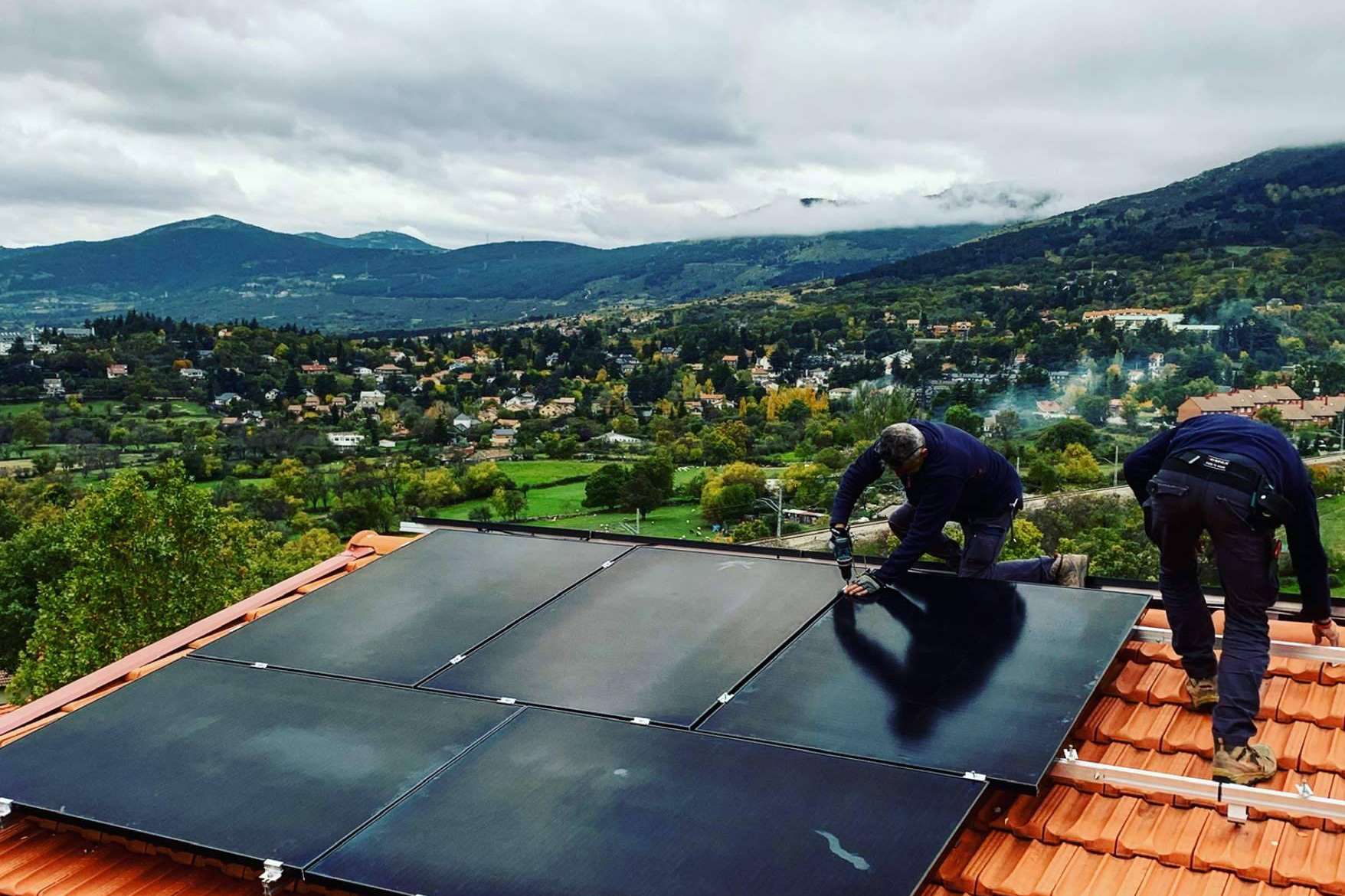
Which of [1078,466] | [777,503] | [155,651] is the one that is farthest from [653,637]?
[1078,466]

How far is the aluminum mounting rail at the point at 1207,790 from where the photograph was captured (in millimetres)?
4203

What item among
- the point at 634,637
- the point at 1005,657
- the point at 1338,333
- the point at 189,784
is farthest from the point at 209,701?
the point at 1338,333

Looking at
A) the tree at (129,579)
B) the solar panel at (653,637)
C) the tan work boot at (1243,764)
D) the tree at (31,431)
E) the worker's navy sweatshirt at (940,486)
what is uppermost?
the worker's navy sweatshirt at (940,486)

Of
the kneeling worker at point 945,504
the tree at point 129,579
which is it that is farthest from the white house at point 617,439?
the kneeling worker at point 945,504

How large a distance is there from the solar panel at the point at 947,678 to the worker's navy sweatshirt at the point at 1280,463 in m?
0.87

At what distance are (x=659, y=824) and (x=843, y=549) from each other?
291 cm

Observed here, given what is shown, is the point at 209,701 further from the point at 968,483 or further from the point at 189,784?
the point at 968,483

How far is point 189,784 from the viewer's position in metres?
4.60

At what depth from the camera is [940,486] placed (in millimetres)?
6336

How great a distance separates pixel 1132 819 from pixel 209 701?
14.6 feet

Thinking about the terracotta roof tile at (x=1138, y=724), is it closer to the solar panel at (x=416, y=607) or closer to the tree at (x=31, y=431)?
the solar panel at (x=416, y=607)

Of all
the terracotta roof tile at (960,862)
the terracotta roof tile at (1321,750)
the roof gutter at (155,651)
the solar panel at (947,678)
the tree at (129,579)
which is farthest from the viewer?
the tree at (129,579)

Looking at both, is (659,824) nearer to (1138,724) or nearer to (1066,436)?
(1138,724)

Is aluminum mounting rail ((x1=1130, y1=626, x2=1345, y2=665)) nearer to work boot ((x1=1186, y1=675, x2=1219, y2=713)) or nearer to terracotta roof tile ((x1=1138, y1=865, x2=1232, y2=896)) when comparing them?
work boot ((x1=1186, y1=675, x2=1219, y2=713))
